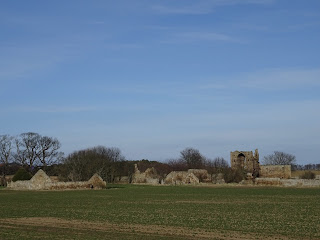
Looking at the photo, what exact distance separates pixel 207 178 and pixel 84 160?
931 inches

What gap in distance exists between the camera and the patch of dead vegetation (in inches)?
741

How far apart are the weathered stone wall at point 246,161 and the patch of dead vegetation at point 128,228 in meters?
73.5

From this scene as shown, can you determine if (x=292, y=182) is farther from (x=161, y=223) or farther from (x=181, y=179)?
(x=161, y=223)

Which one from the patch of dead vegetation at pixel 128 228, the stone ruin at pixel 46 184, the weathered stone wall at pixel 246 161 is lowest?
the patch of dead vegetation at pixel 128 228

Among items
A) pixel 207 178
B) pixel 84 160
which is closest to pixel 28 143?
pixel 84 160

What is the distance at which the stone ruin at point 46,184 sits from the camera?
6075 cm

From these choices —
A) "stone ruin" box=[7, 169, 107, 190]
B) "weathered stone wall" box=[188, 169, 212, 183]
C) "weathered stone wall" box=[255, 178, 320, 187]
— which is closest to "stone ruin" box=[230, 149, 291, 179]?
"weathered stone wall" box=[188, 169, 212, 183]

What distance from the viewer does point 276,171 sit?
9069cm

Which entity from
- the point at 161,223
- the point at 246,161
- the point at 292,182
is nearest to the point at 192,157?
the point at 246,161

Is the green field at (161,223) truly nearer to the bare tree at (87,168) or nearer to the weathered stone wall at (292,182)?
the weathered stone wall at (292,182)

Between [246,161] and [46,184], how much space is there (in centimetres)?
5055

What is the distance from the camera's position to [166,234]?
19453 millimetres

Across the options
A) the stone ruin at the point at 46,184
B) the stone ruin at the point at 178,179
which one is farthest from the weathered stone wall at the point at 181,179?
the stone ruin at the point at 46,184

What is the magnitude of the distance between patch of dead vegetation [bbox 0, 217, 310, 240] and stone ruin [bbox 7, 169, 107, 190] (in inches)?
1418
